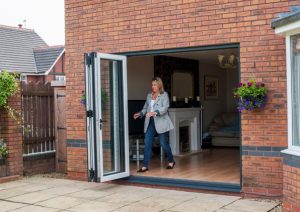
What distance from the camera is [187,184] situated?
7582mm

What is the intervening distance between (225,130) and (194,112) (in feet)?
5.07

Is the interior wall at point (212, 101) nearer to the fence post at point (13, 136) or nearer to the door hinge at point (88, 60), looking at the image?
the fence post at point (13, 136)

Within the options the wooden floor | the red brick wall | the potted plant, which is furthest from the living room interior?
the red brick wall

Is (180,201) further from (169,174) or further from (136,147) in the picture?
(136,147)

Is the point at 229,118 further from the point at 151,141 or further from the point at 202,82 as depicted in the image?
the point at 151,141

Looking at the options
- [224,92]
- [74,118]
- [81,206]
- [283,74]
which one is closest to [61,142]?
[74,118]

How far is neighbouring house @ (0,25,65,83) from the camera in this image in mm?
28922

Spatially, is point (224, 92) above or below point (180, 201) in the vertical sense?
above

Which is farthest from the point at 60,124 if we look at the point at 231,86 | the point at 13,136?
the point at 231,86

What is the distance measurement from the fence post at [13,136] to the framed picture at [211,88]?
6.37 m

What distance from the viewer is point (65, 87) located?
30.7 feet

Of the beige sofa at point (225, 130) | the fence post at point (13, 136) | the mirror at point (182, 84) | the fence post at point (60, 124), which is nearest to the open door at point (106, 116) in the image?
the fence post at point (60, 124)

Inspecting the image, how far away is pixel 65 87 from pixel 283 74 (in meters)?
4.47

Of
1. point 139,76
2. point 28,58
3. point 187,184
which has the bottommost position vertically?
point 187,184
